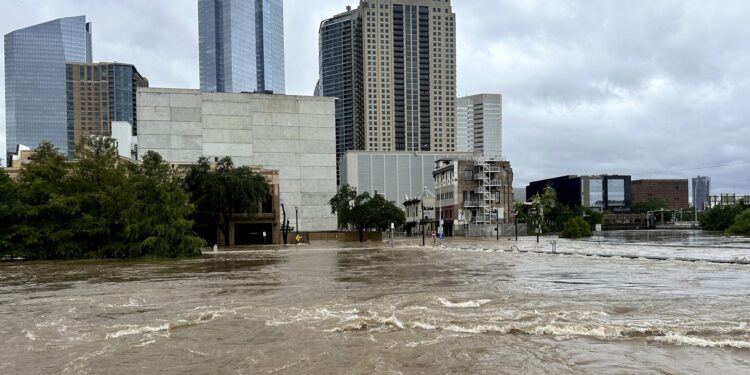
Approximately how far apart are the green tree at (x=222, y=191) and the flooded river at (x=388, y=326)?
158 ft

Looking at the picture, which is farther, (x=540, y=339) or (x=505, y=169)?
(x=505, y=169)

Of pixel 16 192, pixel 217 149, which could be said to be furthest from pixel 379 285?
pixel 217 149

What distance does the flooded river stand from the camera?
10.2 metres

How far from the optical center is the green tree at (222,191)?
72875mm

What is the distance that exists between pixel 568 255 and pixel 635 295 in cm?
2353

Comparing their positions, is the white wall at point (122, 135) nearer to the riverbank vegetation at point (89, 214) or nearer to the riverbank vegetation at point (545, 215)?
the riverbank vegetation at point (89, 214)

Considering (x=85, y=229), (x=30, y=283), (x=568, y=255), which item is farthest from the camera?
(x=85, y=229)

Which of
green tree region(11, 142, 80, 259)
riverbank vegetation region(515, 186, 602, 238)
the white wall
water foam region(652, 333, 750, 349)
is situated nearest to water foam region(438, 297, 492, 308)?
water foam region(652, 333, 750, 349)

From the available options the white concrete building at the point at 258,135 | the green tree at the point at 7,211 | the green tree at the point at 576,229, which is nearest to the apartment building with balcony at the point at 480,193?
the white concrete building at the point at 258,135

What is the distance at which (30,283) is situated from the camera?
87.8ft

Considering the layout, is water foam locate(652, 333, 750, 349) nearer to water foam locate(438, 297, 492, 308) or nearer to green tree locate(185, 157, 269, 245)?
water foam locate(438, 297, 492, 308)

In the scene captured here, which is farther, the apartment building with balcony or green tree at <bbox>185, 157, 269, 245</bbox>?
the apartment building with balcony

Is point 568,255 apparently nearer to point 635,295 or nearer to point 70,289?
point 635,295

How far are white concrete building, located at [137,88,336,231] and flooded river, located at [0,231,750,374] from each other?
86018 mm
